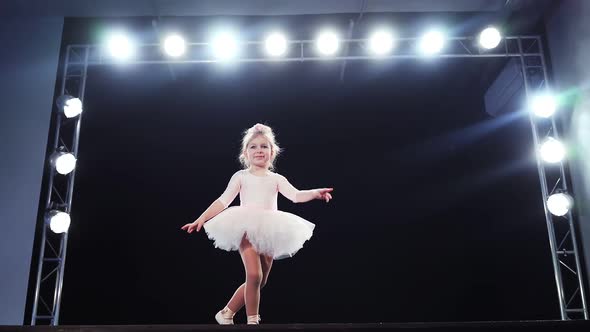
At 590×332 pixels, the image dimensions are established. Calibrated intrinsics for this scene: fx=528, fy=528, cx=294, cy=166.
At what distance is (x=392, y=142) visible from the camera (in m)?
5.31

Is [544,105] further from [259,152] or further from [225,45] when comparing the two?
[225,45]

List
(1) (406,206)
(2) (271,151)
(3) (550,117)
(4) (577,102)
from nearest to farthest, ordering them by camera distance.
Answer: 1. (2) (271,151)
2. (4) (577,102)
3. (3) (550,117)
4. (1) (406,206)

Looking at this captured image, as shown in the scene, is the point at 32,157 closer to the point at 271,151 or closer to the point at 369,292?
the point at 271,151

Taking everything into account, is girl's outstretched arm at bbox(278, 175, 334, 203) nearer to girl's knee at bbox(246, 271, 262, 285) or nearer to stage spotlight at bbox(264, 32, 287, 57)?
girl's knee at bbox(246, 271, 262, 285)

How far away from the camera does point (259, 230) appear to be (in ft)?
10.5

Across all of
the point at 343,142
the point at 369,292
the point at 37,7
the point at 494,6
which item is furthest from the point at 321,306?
the point at 37,7

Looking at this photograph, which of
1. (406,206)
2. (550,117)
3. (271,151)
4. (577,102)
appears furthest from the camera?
(406,206)

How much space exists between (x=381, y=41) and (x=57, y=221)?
327 centimetres

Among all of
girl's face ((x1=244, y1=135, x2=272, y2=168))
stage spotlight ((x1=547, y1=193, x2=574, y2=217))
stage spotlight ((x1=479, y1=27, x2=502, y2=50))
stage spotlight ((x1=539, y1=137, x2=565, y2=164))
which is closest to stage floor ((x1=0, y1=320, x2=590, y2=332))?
girl's face ((x1=244, y1=135, x2=272, y2=168))

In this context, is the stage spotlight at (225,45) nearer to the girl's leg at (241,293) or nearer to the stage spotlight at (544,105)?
the girl's leg at (241,293)

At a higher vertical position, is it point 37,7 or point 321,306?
point 37,7

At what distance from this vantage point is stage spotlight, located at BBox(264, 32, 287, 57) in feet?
16.2

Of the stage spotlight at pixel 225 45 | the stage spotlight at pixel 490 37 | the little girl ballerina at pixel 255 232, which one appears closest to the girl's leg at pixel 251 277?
the little girl ballerina at pixel 255 232

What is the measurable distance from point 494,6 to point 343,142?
1.88m
